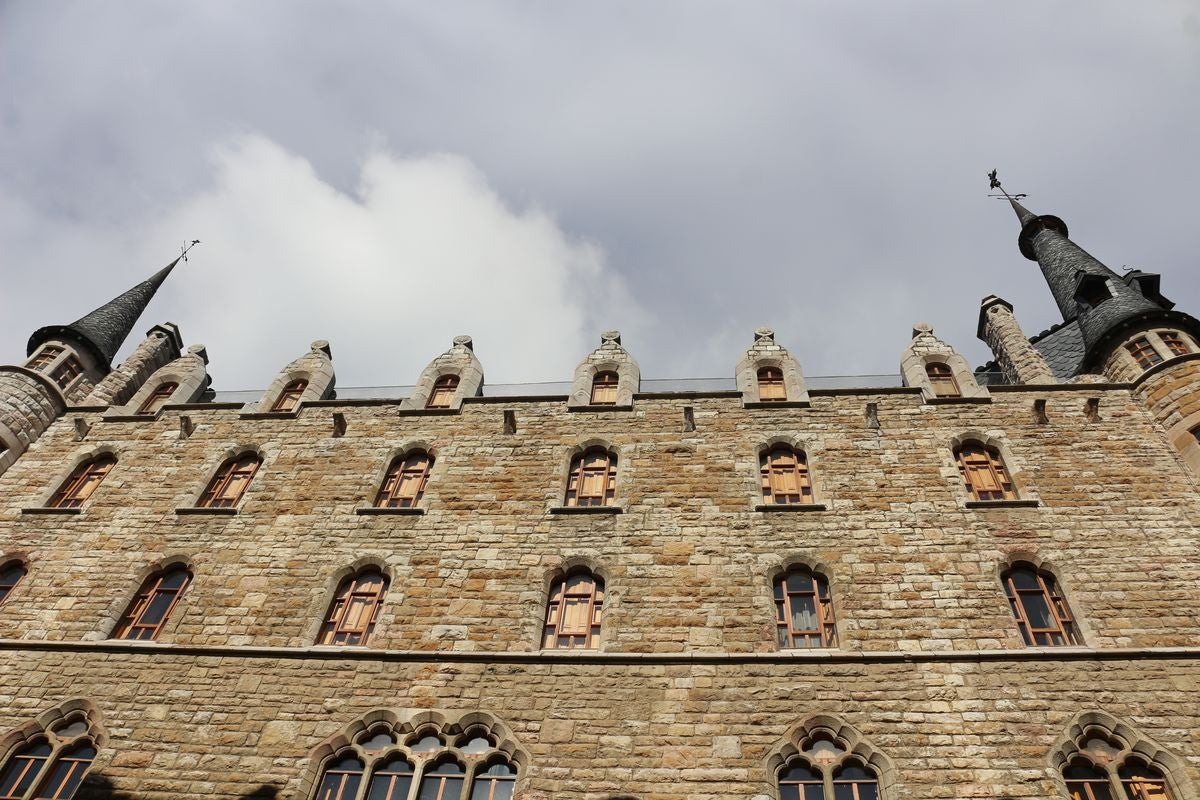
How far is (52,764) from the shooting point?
35.4 ft

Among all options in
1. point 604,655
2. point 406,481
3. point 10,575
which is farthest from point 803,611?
point 10,575

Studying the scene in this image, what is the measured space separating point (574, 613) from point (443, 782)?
2.89 metres

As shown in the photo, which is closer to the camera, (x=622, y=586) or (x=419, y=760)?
(x=419, y=760)

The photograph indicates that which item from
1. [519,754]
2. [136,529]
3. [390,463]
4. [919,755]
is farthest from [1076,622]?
[136,529]

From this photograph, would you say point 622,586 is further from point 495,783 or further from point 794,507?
point 495,783

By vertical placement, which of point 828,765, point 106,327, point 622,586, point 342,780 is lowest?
point 342,780

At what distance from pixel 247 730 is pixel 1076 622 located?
10948mm

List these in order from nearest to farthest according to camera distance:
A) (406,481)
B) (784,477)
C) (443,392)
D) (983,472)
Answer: (983,472), (784,477), (406,481), (443,392)

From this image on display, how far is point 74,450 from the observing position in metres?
16.2

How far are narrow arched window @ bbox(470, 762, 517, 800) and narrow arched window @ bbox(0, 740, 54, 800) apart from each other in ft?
18.3

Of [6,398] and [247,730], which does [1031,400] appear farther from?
[6,398]

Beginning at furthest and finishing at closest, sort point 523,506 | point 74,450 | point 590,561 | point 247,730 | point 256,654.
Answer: point 74,450, point 523,506, point 590,561, point 256,654, point 247,730

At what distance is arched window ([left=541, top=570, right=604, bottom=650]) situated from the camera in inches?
466

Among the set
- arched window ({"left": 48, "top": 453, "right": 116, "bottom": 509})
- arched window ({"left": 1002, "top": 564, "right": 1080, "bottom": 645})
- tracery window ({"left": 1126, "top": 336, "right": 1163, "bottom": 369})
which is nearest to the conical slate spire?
arched window ({"left": 48, "top": 453, "right": 116, "bottom": 509})
